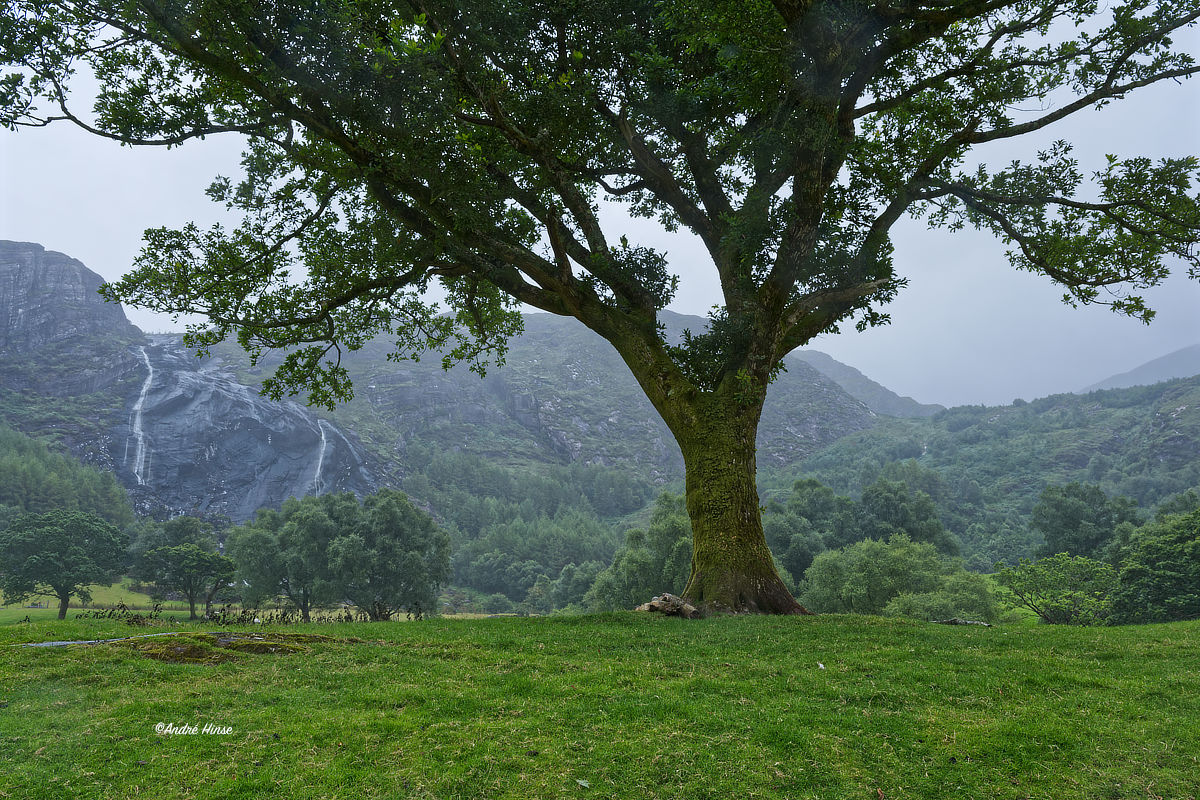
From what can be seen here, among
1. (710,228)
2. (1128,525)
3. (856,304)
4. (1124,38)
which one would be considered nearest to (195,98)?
(710,228)

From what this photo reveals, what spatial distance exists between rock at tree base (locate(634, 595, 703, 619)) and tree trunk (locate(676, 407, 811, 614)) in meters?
0.28

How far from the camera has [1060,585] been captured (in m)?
40.3

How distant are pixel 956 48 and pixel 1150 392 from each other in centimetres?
24359

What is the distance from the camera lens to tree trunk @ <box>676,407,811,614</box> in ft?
47.3

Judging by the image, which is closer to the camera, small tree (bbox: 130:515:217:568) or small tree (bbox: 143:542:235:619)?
small tree (bbox: 143:542:235:619)

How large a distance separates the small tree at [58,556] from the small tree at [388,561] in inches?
937

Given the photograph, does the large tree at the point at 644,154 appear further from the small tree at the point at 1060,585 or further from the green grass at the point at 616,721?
the small tree at the point at 1060,585

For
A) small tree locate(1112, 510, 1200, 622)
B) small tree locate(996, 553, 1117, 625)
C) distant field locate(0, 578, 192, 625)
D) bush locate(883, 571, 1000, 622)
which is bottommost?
distant field locate(0, 578, 192, 625)

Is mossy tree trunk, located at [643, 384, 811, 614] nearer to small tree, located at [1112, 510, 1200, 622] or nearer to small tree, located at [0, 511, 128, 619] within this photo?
small tree, located at [1112, 510, 1200, 622]

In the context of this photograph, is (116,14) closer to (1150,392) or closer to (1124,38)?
(1124,38)

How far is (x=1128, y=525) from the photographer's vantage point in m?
66.6

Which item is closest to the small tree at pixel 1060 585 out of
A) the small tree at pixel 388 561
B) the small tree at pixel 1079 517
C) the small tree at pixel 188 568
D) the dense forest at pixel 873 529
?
the dense forest at pixel 873 529

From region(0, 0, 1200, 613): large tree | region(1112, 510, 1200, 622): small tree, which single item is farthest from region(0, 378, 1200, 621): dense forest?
region(0, 0, 1200, 613): large tree

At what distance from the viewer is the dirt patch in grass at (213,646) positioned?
978 cm
